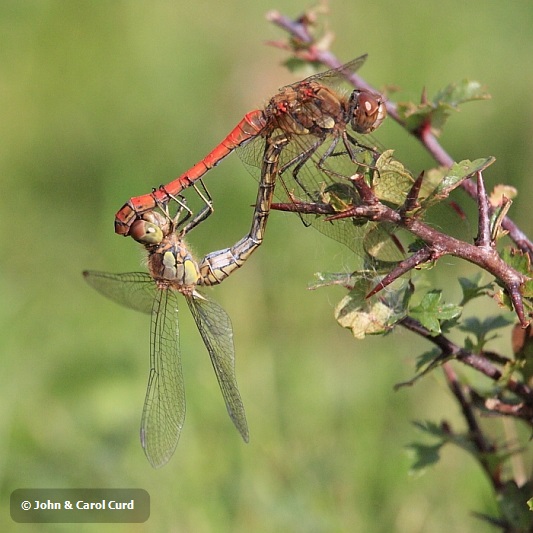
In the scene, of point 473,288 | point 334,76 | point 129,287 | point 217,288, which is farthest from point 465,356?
point 217,288

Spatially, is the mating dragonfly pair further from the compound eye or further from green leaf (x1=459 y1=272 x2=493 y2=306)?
green leaf (x1=459 y1=272 x2=493 y2=306)

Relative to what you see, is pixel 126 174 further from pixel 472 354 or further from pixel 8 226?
pixel 472 354

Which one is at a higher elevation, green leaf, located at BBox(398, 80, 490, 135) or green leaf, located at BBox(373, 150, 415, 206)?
green leaf, located at BBox(398, 80, 490, 135)

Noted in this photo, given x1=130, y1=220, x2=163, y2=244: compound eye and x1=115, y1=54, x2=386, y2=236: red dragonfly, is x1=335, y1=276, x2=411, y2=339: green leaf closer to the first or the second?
x1=115, y1=54, x2=386, y2=236: red dragonfly

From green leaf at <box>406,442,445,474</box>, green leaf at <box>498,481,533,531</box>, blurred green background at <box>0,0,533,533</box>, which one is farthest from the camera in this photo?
blurred green background at <box>0,0,533,533</box>

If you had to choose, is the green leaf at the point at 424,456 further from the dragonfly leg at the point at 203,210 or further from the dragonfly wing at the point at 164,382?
the dragonfly leg at the point at 203,210

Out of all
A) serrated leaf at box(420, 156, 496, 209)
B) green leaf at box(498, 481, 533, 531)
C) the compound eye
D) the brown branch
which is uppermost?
the compound eye

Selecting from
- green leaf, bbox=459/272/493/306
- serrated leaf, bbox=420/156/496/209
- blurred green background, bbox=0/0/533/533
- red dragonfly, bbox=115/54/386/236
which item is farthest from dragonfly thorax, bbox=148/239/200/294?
serrated leaf, bbox=420/156/496/209

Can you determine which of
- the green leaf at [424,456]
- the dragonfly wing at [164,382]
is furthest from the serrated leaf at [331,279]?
the dragonfly wing at [164,382]

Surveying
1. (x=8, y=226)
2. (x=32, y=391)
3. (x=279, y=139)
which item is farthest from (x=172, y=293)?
(x=8, y=226)

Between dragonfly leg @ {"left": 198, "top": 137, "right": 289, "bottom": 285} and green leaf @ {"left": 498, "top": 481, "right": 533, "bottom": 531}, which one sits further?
dragonfly leg @ {"left": 198, "top": 137, "right": 289, "bottom": 285}

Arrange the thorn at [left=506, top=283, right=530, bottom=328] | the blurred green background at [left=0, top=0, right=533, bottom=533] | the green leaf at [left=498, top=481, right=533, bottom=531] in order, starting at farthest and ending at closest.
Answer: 1. the blurred green background at [left=0, top=0, right=533, bottom=533]
2. the green leaf at [left=498, top=481, right=533, bottom=531]
3. the thorn at [left=506, top=283, right=530, bottom=328]
